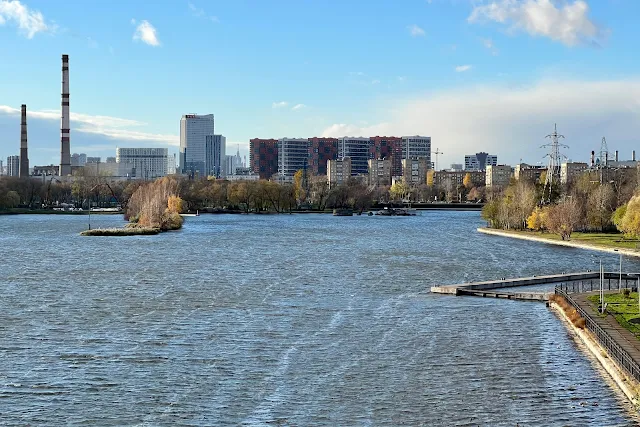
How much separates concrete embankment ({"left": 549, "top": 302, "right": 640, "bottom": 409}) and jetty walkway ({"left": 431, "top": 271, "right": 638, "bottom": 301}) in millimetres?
7239

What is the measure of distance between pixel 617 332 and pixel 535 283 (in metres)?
18.5

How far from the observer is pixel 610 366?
91.7 feet

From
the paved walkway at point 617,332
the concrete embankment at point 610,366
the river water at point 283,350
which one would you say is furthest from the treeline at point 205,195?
the concrete embankment at point 610,366

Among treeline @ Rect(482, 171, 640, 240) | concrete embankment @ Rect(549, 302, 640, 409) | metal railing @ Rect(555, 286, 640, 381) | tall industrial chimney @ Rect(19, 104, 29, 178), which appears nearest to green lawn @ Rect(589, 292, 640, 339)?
metal railing @ Rect(555, 286, 640, 381)

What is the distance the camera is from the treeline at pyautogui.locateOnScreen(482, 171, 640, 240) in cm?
8800

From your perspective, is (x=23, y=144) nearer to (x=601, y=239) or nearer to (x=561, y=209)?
(x=561, y=209)

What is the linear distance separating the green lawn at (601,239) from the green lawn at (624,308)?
3181 cm

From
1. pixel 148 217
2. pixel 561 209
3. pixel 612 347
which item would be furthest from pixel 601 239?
pixel 612 347

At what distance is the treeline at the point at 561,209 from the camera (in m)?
88.0

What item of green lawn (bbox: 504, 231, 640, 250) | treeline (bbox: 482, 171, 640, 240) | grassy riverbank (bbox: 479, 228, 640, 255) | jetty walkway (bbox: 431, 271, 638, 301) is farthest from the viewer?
treeline (bbox: 482, 171, 640, 240)

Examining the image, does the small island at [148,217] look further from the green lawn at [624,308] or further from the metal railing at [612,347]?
the metal railing at [612,347]

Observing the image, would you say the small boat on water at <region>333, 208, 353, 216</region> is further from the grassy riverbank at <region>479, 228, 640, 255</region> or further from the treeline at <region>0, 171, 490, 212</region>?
the grassy riverbank at <region>479, 228, 640, 255</region>

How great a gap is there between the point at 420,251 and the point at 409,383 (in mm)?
46613

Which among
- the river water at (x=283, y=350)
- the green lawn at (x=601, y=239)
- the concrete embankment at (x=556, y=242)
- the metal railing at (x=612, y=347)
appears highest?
Result: the green lawn at (x=601, y=239)
